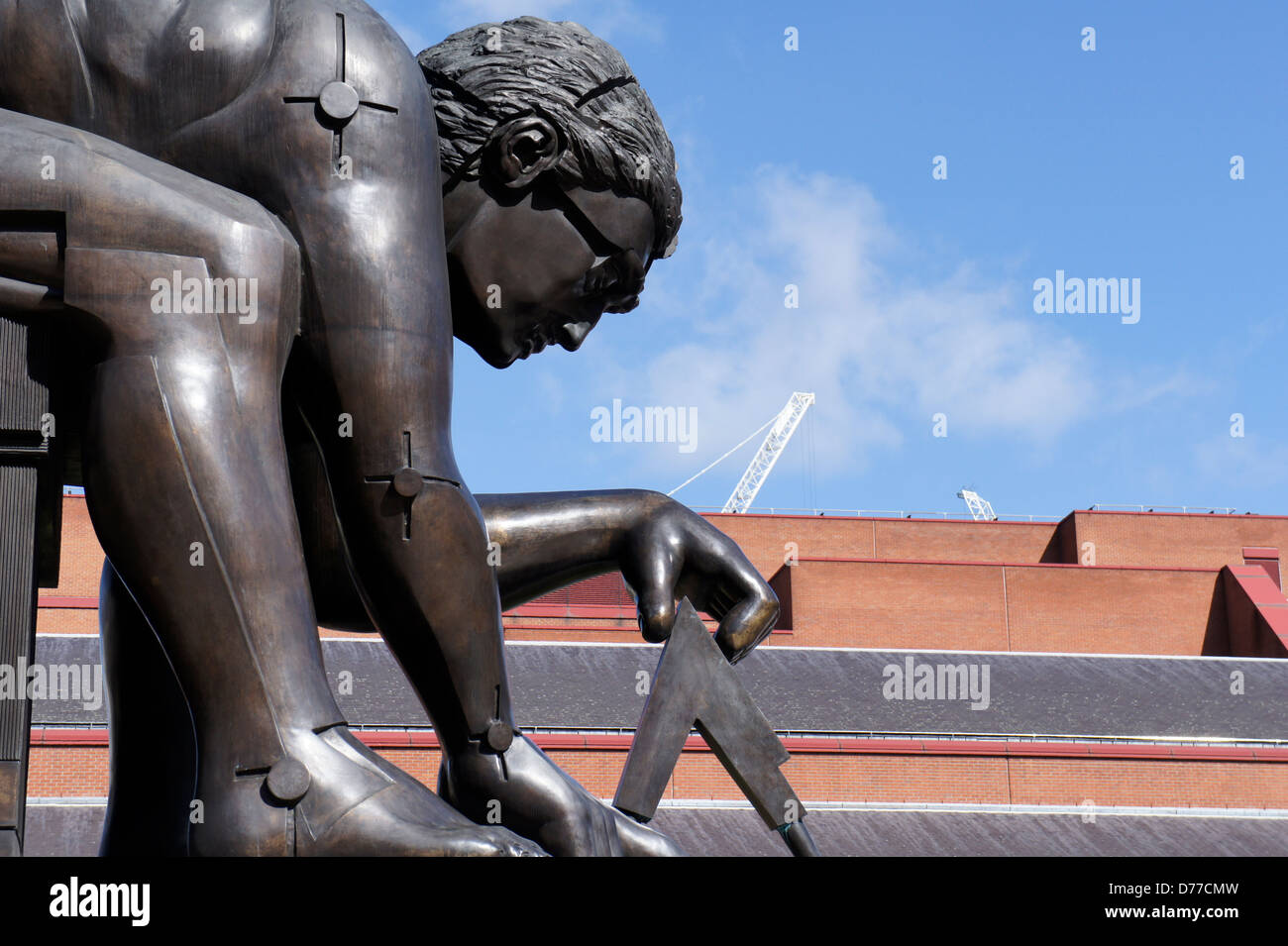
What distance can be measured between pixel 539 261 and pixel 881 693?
2299cm

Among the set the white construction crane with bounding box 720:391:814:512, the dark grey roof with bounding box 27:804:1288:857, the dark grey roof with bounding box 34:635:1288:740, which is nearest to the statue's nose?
the dark grey roof with bounding box 27:804:1288:857

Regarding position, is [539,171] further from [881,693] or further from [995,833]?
[881,693]

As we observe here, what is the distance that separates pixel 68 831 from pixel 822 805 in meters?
10.4

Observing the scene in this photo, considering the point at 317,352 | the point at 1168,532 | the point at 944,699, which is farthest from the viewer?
the point at 1168,532

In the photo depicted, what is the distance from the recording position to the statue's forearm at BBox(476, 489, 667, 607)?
3064 millimetres

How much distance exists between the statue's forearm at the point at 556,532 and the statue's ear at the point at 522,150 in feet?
2.13

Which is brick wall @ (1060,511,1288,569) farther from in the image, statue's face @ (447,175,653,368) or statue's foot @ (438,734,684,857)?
statue's foot @ (438,734,684,857)

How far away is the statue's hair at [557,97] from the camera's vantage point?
9.11 ft

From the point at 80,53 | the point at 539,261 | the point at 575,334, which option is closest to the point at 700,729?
the point at 575,334

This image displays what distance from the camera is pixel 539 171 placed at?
2791 millimetres

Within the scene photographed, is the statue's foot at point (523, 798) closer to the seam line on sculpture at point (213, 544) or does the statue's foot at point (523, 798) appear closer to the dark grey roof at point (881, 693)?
the seam line on sculpture at point (213, 544)

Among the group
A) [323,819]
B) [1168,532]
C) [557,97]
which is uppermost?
[557,97]

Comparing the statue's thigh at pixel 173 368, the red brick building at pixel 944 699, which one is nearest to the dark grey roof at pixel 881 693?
the red brick building at pixel 944 699
